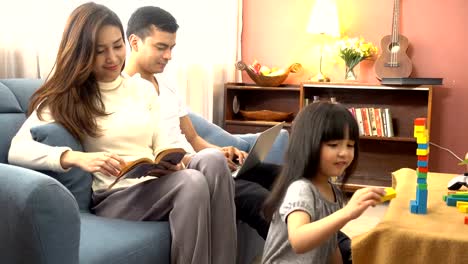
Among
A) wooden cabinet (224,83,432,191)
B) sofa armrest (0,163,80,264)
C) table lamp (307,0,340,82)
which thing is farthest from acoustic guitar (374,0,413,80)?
sofa armrest (0,163,80,264)

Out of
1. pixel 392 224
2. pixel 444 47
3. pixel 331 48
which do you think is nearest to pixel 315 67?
pixel 331 48

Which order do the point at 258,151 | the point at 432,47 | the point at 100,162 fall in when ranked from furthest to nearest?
1. the point at 432,47
2. the point at 258,151
3. the point at 100,162

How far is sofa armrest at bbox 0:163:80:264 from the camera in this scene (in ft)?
3.80

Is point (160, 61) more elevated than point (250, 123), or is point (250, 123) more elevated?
point (160, 61)

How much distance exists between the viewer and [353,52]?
378cm

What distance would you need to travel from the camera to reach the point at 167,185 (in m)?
1.63

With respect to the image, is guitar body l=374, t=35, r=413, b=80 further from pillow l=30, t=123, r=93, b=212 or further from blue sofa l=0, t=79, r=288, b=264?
pillow l=30, t=123, r=93, b=212

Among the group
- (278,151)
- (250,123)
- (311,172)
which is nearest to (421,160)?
(311,172)

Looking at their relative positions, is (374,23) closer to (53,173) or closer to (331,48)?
(331,48)

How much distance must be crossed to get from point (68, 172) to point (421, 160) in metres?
0.97

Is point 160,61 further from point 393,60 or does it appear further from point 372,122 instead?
point 393,60

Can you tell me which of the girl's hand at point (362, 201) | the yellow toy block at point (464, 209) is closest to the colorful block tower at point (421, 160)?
the yellow toy block at point (464, 209)

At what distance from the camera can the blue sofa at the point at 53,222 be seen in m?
1.17

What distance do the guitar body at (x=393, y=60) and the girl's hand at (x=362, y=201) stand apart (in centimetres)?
278
